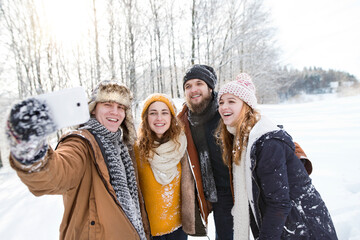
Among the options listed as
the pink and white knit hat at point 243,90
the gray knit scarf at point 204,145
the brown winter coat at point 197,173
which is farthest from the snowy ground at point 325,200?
the pink and white knit hat at point 243,90

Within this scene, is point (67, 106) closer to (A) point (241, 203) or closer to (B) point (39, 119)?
(B) point (39, 119)

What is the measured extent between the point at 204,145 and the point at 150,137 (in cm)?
70

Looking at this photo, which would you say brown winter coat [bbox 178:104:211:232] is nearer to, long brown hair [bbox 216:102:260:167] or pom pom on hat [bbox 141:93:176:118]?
pom pom on hat [bbox 141:93:176:118]

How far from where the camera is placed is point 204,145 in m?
2.28

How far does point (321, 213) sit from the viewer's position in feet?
4.57

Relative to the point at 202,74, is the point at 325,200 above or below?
below

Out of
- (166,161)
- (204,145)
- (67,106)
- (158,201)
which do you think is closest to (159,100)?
(166,161)

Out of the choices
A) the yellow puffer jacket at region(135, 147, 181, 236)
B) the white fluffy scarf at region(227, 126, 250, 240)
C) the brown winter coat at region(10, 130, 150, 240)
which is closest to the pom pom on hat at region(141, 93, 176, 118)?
the yellow puffer jacket at region(135, 147, 181, 236)

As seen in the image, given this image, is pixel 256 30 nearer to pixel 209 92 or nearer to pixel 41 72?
pixel 209 92

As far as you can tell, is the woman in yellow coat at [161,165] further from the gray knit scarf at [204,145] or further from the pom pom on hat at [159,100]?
the gray knit scarf at [204,145]

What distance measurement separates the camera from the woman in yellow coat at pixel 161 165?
1.95 meters

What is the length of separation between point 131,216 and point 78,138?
708 millimetres

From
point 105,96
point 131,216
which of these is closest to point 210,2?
point 105,96

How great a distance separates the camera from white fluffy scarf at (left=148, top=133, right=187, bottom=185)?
6.32 ft
